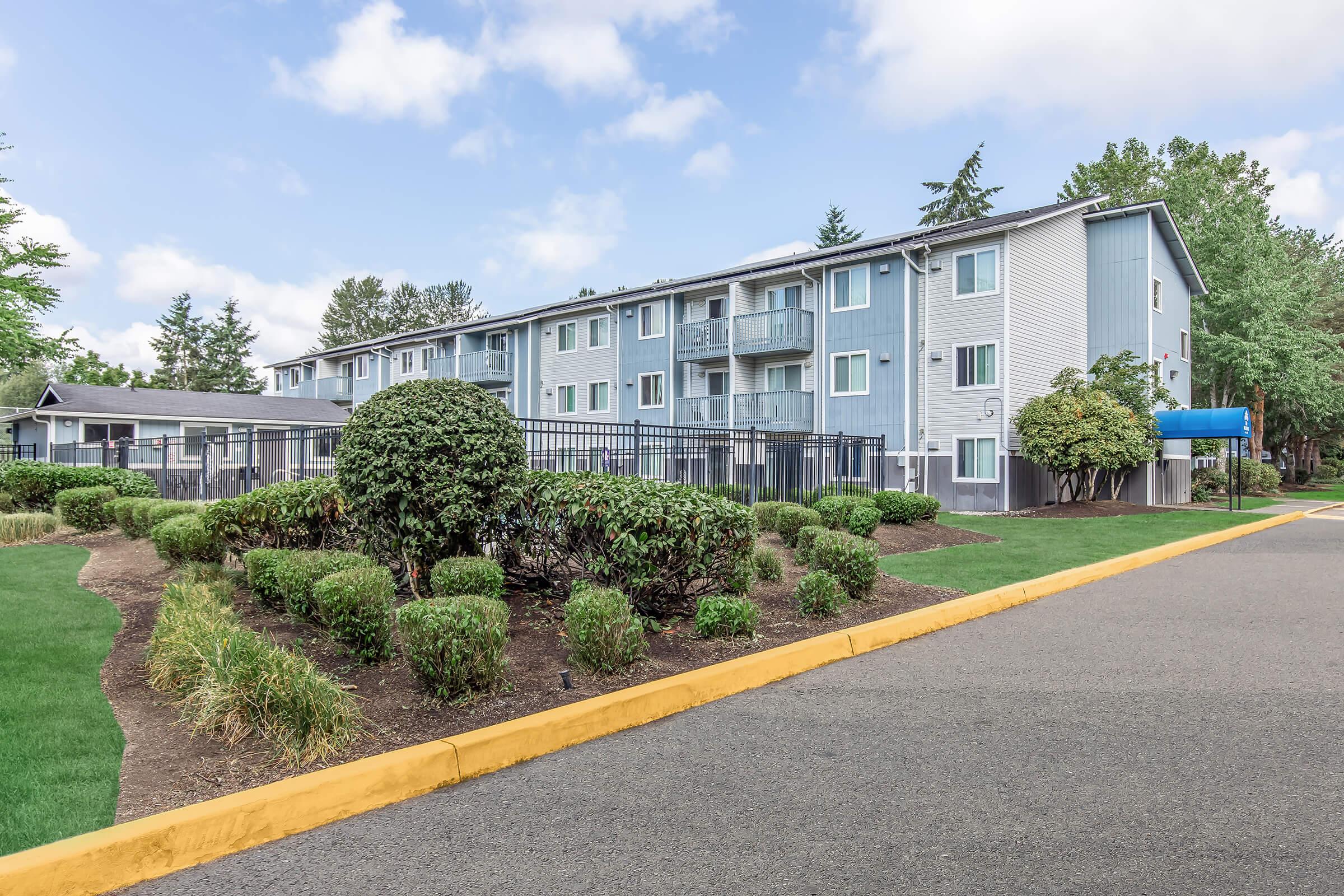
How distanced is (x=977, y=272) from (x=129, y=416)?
3447 cm

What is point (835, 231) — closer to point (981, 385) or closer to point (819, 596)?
point (981, 385)

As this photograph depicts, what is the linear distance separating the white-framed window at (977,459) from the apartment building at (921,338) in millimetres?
36

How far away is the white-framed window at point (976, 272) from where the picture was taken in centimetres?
2331

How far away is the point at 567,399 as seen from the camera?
114 feet

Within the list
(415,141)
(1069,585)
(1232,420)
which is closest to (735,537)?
(1069,585)

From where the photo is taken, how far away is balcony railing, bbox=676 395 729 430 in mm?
28812

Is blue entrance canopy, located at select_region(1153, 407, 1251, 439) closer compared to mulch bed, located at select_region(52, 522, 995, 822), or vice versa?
mulch bed, located at select_region(52, 522, 995, 822)

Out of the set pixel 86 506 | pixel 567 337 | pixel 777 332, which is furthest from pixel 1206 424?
pixel 86 506

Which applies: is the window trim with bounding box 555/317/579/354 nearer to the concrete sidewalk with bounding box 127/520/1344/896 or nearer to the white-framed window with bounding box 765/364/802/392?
the white-framed window with bounding box 765/364/802/392

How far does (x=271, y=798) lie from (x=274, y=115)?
14545 mm

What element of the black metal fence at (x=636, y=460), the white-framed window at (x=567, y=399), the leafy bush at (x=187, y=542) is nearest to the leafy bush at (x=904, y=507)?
the black metal fence at (x=636, y=460)

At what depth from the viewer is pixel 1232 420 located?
74.3ft

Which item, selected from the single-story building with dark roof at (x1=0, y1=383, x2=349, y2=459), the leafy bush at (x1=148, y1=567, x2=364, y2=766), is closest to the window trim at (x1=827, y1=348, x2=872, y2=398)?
the single-story building with dark roof at (x1=0, y1=383, x2=349, y2=459)

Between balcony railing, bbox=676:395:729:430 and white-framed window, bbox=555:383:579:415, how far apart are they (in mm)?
6181
